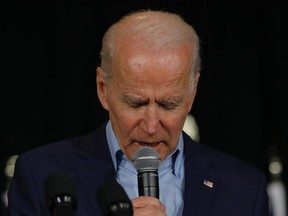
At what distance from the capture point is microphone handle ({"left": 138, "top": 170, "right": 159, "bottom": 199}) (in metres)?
1.80

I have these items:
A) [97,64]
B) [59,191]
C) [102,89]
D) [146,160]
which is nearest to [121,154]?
[102,89]

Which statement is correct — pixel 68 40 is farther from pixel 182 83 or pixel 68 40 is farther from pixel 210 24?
pixel 182 83

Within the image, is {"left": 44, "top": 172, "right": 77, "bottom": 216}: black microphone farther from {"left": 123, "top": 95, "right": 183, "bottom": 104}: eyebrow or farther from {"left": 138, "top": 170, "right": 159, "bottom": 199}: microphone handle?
{"left": 123, "top": 95, "right": 183, "bottom": 104}: eyebrow

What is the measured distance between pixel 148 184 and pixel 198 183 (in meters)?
0.48

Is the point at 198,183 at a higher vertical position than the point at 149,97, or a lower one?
lower

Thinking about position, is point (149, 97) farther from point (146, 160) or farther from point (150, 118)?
point (146, 160)

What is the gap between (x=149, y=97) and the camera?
2.11 meters

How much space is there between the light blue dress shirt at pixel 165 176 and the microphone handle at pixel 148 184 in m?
0.42

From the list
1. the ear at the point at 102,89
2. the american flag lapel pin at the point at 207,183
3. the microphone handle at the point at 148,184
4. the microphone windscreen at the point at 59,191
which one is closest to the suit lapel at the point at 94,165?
the ear at the point at 102,89

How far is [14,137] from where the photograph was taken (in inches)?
165

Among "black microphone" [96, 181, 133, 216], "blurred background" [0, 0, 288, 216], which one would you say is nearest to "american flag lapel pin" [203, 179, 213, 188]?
"black microphone" [96, 181, 133, 216]

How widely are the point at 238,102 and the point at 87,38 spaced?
2.59 feet

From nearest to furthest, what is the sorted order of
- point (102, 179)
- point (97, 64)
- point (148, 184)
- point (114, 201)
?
point (114, 201) < point (148, 184) < point (102, 179) < point (97, 64)

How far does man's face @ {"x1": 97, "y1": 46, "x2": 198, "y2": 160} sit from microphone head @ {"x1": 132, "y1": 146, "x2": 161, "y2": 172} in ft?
0.61
